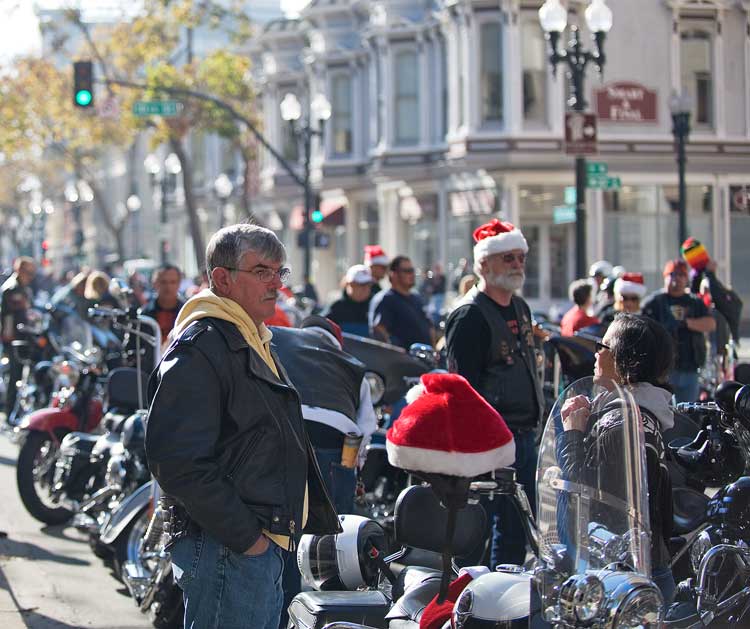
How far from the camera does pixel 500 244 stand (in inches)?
272

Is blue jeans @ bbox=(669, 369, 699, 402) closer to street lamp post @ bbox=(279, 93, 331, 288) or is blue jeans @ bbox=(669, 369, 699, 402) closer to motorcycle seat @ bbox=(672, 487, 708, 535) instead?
motorcycle seat @ bbox=(672, 487, 708, 535)

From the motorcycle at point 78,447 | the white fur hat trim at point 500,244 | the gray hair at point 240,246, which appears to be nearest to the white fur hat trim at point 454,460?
the gray hair at point 240,246

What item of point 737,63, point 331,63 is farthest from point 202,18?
point 737,63

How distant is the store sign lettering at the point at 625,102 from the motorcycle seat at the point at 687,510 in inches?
972

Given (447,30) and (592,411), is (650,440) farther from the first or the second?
(447,30)

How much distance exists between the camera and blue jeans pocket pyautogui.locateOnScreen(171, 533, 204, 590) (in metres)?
4.14

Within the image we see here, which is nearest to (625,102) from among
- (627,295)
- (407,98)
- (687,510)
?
(407,98)

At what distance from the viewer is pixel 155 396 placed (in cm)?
406

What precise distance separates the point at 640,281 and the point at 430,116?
21.0m

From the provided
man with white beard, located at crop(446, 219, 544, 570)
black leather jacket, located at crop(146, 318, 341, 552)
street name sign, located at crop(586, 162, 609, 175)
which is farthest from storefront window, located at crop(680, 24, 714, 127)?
black leather jacket, located at crop(146, 318, 341, 552)

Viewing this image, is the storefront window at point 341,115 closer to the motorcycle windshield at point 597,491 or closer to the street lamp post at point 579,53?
the street lamp post at point 579,53

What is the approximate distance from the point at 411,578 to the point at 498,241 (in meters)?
2.22

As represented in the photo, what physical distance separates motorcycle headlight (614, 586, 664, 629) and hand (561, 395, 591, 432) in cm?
55

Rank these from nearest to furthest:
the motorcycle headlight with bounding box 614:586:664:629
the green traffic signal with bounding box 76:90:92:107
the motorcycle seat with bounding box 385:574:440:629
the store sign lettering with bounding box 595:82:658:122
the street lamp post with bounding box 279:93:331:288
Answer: the motorcycle headlight with bounding box 614:586:664:629
the motorcycle seat with bounding box 385:574:440:629
the green traffic signal with bounding box 76:90:92:107
the street lamp post with bounding box 279:93:331:288
the store sign lettering with bounding box 595:82:658:122
